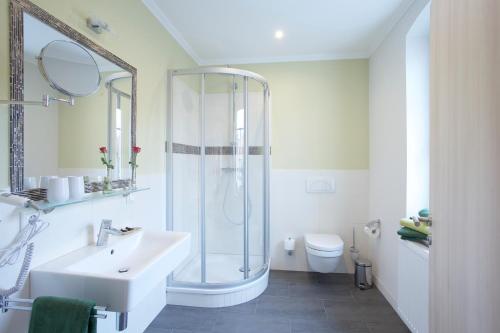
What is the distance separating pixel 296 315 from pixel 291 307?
0.40 feet

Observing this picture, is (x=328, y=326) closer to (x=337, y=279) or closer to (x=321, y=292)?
(x=321, y=292)

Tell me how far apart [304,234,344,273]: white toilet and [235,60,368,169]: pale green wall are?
0.88 metres

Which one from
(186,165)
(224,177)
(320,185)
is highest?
(186,165)

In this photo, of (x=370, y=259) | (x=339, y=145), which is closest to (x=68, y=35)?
(x=339, y=145)

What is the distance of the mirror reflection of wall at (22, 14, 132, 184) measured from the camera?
114 centimetres

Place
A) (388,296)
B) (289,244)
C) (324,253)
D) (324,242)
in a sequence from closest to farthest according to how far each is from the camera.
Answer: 1. (388,296)
2. (324,253)
3. (324,242)
4. (289,244)

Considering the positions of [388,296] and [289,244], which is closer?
[388,296]

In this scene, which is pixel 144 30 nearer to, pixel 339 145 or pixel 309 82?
pixel 309 82

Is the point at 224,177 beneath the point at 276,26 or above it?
beneath

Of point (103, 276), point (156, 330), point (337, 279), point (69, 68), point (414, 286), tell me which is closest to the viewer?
point (103, 276)

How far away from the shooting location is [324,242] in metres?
2.65

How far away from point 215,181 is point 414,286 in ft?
5.91

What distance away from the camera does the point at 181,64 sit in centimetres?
270

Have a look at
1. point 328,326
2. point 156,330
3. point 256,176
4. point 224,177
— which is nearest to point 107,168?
point 224,177
